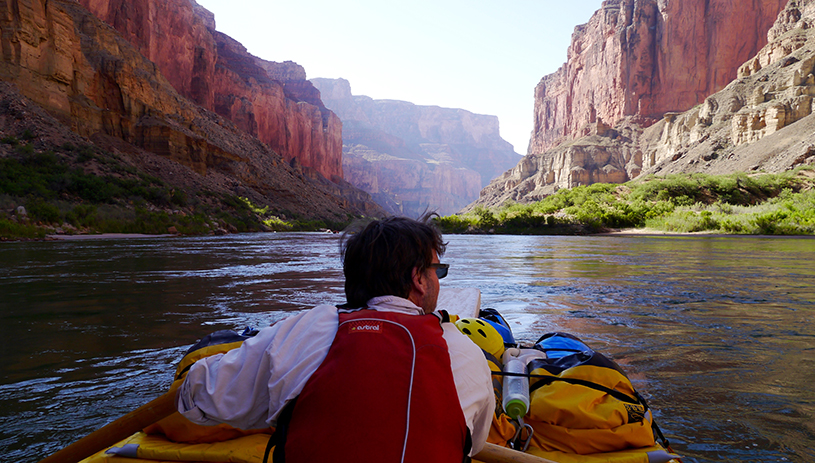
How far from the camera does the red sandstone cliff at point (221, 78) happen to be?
54.3m

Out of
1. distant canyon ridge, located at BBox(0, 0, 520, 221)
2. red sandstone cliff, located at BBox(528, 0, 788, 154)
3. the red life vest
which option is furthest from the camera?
red sandstone cliff, located at BBox(528, 0, 788, 154)

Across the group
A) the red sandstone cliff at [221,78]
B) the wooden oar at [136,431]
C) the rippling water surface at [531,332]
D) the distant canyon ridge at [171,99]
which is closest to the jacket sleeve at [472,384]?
the wooden oar at [136,431]

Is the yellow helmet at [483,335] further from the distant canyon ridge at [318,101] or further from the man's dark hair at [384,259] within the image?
the distant canyon ridge at [318,101]

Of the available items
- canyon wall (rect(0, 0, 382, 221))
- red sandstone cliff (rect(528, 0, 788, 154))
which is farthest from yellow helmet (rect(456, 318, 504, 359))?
red sandstone cliff (rect(528, 0, 788, 154))

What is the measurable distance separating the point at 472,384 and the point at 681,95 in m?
86.4

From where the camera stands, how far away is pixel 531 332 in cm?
477

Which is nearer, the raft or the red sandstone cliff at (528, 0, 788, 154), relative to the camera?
the raft

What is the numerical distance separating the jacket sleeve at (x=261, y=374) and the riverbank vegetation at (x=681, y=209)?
93.0ft

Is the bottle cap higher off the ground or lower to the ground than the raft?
higher

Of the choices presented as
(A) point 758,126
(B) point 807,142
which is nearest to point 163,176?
(B) point 807,142

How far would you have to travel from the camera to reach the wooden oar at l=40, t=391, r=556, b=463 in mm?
1507

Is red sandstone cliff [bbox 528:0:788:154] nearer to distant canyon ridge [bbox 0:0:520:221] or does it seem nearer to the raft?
distant canyon ridge [bbox 0:0:520:221]

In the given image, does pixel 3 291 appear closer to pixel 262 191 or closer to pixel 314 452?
pixel 314 452

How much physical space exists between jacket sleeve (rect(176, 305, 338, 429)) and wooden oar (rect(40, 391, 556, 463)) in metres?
0.21
